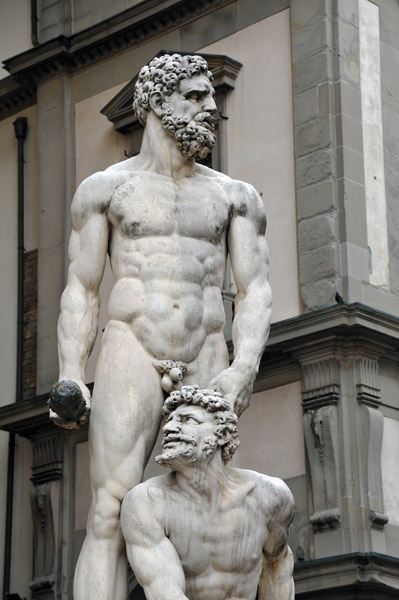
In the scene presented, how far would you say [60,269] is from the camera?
74.0 feet

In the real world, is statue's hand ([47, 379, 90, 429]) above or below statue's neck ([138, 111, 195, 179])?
below

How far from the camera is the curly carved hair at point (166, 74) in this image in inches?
349

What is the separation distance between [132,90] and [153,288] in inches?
544

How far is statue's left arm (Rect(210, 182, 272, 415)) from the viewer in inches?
345

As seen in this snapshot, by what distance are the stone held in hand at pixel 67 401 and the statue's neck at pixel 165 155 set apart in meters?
1.28

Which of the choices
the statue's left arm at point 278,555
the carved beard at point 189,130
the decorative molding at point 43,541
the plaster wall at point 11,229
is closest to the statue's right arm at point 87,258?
the carved beard at point 189,130

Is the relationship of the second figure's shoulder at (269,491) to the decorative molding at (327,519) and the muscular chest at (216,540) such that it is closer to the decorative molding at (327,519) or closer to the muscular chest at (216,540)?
the muscular chest at (216,540)

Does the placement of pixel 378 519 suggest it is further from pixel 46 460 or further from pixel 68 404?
pixel 68 404

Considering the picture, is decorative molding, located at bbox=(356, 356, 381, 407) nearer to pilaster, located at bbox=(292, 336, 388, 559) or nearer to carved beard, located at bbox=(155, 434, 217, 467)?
pilaster, located at bbox=(292, 336, 388, 559)

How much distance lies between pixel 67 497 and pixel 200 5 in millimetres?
5838

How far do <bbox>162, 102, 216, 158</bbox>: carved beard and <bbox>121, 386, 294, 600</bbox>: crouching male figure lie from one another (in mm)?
1281

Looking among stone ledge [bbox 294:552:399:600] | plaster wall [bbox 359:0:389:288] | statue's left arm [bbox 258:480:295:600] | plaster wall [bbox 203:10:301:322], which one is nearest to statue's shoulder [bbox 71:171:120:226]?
statue's left arm [bbox 258:480:295:600]

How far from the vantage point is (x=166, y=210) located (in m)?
8.78

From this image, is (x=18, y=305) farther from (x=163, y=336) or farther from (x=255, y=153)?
(x=163, y=336)
